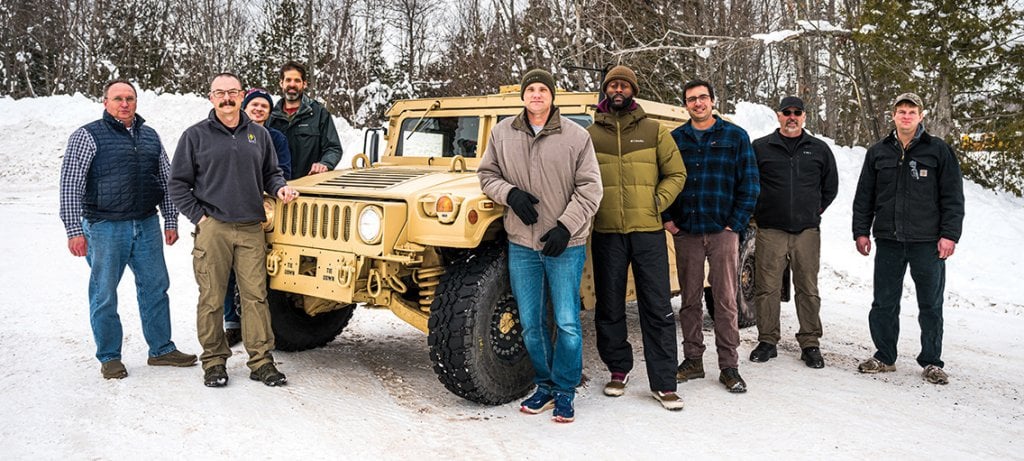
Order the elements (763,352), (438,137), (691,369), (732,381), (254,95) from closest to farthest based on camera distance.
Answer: (732,381) → (691,369) → (254,95) → (763,352) → (438,137)

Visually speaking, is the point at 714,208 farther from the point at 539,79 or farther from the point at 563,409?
the point at 563,409

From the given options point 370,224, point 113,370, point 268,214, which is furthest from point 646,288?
point 113,370

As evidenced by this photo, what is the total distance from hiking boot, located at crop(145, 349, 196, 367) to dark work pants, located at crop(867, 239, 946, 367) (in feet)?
14.8

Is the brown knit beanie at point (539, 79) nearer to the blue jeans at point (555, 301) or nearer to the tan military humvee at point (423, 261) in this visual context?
the tan military humvee at point (423, 261)

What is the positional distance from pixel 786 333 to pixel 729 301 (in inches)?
82.7

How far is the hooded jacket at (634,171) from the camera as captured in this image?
4.11m

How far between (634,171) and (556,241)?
0.72 metres

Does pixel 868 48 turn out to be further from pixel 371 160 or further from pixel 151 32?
pixel 151 32

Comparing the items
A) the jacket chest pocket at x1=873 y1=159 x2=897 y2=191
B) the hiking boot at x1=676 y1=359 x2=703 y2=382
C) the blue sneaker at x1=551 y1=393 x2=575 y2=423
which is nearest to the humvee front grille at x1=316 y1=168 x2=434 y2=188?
the blue sneaker at x1=551 y1=393 x2=575 y2=423

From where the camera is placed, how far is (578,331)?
397cm

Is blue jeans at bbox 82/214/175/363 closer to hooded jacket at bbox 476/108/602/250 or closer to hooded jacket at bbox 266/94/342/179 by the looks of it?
hooded jacket at bbox 266/94/342/179

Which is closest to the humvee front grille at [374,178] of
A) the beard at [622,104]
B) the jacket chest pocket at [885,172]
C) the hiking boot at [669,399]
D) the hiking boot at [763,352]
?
the beard at [622,104]

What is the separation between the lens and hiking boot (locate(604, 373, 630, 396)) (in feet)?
14.3

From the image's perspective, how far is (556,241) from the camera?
370 centimetres
